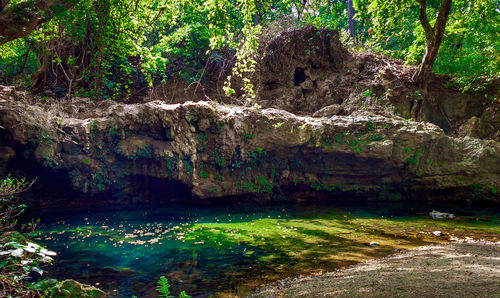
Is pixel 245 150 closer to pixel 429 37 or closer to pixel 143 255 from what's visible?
pixel 143 255

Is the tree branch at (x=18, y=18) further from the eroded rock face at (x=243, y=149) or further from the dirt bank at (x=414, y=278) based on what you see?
the dirt bank at (x=414, y=278)

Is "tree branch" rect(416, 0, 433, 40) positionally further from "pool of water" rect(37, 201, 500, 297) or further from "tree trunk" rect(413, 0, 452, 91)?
"pool of water" rect(37, 201, 500, 297)

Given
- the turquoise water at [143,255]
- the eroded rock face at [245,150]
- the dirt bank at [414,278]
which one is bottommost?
the turquoise water at [143,255]

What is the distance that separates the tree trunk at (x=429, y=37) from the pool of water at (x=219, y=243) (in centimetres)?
741

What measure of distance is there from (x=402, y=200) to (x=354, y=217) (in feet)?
13.9

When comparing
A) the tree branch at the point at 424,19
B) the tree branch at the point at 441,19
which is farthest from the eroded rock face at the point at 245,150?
the tree branch at the point at 424,19

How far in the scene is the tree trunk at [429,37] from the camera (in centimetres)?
1207

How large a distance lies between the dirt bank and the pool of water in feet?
2.02

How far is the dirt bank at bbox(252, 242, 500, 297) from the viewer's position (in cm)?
330

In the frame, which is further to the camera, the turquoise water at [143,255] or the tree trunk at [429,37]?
A: the tree trunk at [429,37]

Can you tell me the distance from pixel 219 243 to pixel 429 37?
12952 millimetres

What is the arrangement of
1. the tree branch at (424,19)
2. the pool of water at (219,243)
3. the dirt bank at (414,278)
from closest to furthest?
the dirt bank at (414,278) → the pool of water at (219,243) → the tree branch at (424,19)

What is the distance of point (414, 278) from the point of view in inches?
152

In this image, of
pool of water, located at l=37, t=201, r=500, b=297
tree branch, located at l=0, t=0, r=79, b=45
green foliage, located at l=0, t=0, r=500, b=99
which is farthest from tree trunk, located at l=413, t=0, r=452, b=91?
tree branch, located at l=0, t=0, r=79, b=45
